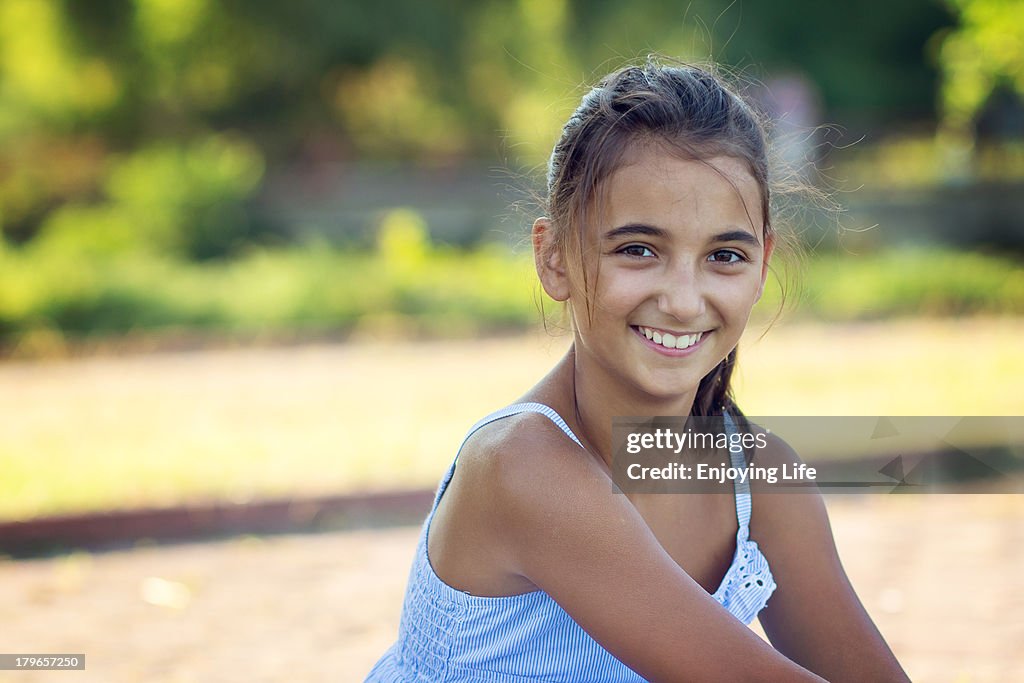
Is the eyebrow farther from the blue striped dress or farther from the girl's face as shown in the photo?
the blue striped dress

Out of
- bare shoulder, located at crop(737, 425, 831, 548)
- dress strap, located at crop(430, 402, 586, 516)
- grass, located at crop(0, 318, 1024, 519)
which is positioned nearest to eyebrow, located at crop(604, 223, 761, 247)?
dress strap, located at crop(430, 402, 586, 516)

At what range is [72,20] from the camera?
19078mm

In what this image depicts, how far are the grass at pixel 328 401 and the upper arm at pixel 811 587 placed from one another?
8.22ft

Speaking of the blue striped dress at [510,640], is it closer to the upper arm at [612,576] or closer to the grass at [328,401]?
the upper arm at [612,576]

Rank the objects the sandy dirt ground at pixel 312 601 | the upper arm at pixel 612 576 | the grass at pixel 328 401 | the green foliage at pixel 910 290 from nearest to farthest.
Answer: the upper arm at pixel 612 576
the sandy dirt ground at pixel 312 601
the grass at pixel 328 401
the green foliage at pixel 910 290

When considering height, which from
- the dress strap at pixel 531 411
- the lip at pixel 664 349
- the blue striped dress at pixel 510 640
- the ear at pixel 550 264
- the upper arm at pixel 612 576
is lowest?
the blue striped dress at pixel 510 640

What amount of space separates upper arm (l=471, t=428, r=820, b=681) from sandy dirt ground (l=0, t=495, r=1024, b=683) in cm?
207

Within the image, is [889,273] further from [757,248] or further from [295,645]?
[757,248]

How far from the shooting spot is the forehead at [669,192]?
1.97 m

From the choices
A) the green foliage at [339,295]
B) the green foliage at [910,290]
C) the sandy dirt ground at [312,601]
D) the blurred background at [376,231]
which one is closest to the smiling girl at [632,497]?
the blurred background at [376,231]

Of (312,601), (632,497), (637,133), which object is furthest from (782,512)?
(312,601)

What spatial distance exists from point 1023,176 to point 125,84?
1495 centimetres

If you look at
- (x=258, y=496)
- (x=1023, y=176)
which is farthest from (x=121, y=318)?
(x=1023, y=176)

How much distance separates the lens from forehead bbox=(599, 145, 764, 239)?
1.97m
